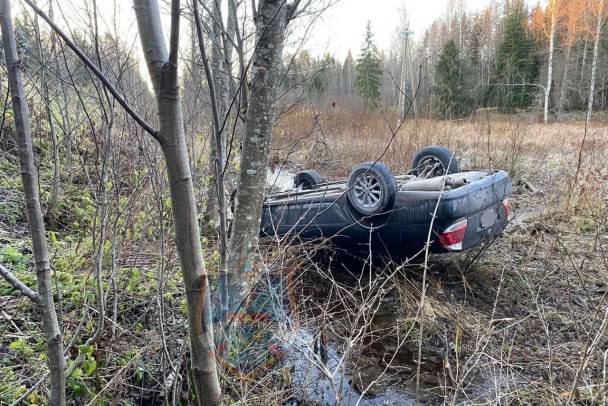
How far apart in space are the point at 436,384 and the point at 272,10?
9.53 feet

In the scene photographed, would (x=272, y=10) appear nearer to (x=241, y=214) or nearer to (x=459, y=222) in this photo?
(x=241, y=214)

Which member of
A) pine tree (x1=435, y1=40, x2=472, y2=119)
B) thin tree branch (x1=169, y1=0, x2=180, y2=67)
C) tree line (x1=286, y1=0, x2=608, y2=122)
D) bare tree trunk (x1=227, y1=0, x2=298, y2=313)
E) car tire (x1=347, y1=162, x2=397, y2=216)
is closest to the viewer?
thin tree branch (x1=169, y1=0, x2=180, y2=67)

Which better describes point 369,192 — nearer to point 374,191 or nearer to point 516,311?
point 374,191

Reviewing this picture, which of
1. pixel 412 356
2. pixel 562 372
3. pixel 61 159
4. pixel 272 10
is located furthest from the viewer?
pixel 61 159

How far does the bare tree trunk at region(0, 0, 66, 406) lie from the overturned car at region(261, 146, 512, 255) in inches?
89.4

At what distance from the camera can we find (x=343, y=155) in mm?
10430

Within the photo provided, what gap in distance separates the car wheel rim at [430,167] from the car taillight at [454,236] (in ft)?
4.91

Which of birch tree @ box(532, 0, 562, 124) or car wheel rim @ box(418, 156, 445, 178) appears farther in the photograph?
birch tree @ box(532, 0, 562, 124)

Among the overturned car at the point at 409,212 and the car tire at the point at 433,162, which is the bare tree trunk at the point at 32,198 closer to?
the overturned car at the point at 409,212

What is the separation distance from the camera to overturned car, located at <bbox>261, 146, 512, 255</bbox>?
3.31m

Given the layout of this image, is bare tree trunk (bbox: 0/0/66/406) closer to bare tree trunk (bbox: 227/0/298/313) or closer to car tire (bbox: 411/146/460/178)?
bare tree trunk (bbox: 227/0/298/313)

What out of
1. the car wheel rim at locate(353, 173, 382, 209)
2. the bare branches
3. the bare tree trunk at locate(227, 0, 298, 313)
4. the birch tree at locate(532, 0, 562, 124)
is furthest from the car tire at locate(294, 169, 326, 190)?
the birch tree at locate(532, 0, 562, 124)

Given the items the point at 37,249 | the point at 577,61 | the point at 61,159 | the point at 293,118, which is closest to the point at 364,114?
the point at 293,118

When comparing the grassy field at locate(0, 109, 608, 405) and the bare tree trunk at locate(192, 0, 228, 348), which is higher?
the bare tree trunk at locate(192, 0, 228, 348)
